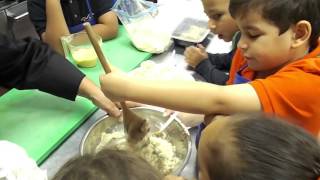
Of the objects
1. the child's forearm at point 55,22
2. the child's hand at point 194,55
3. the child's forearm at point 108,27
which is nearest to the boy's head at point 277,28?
the child's hand at point 194,55

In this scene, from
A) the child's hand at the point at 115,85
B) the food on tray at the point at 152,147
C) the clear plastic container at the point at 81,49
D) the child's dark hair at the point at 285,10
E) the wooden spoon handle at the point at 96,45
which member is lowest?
the food on tray at the point at 152,147

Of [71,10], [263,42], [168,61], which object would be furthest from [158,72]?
[71,10]

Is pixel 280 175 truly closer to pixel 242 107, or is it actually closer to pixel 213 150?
pixel 213 150

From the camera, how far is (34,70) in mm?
1104

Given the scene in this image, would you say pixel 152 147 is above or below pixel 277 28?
below

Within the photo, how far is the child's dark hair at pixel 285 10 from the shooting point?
29.7 inches

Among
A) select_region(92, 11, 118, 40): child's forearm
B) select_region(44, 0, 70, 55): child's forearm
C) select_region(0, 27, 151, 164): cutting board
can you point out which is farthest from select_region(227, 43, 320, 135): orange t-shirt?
select_region(44, 0, 70, 55): child's forearm

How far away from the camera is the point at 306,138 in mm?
524

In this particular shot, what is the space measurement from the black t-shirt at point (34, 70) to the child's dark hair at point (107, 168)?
606 millimetres

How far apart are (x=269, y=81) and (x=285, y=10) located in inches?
5.9

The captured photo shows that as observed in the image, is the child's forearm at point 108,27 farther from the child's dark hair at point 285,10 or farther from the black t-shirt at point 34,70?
the child's dark hair at point 285,10

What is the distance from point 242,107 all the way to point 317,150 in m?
0.26

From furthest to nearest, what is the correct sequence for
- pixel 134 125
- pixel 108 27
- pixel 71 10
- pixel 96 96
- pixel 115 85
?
1. pixel 71 10
2. pixel 108 27
3. pixel 96 96
4. pixel 134 125
5. pixel 115 85

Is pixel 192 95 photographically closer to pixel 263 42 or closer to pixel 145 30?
pixel 263 42
